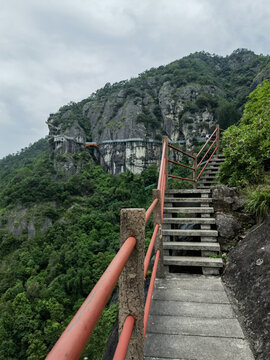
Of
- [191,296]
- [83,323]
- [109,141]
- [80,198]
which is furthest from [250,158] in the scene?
[109,141]

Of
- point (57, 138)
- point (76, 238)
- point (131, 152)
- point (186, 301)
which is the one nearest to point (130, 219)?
point (186, 301)

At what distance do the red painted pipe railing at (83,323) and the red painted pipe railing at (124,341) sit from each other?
9.1 inches

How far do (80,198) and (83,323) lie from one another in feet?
151

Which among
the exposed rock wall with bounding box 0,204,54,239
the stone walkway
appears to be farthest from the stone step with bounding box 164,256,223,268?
the exposed rock wall with bounding box 0,204,54,239

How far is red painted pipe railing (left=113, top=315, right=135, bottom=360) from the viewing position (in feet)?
2.13

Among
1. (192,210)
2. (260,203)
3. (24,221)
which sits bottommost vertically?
(24,221)

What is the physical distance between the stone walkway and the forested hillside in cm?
1187

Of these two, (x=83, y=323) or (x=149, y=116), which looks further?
(x=149, y=116)

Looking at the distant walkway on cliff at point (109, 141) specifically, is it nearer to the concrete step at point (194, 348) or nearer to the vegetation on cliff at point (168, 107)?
the vegetation on cliff at point (168, 107)

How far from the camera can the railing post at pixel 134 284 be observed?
0.91m

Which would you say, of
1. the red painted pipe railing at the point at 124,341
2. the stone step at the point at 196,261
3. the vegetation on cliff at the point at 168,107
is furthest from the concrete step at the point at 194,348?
the vegetation on cliff at the point at 168,107

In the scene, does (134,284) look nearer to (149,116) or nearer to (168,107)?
(168,107)

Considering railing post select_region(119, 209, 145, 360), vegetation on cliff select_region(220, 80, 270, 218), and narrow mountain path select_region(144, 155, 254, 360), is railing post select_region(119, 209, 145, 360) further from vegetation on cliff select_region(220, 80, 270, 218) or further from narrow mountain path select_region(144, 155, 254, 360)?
A: vegetation on cliff select_region(220, 80, 270, 218)

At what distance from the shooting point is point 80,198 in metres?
44.8
